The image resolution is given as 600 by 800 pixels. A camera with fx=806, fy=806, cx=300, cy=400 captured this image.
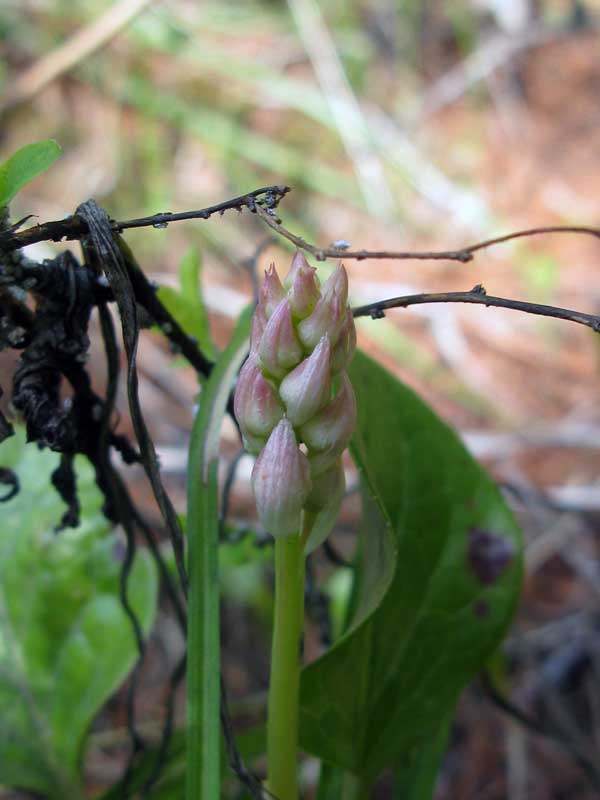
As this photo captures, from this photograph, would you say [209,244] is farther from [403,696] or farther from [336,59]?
[403,696]

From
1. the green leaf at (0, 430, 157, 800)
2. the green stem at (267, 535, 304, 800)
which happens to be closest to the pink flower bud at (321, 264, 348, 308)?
the green stem at (267, 535, 304, 800)

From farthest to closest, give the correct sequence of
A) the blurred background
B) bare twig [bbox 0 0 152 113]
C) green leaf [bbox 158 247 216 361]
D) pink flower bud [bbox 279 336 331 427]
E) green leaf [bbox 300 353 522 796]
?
1. bare twig [bbox 0 0 152 113]
2. the blurred background
3. green leaf [bbox 158 247 216 361]
4. green leaf [bbox 300 353 522 796]
5. pink flower bud [bbox 279 336 331 427]

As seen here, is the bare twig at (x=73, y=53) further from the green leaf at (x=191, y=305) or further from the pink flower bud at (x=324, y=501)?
the pink flower bud at (x=324, y=501)

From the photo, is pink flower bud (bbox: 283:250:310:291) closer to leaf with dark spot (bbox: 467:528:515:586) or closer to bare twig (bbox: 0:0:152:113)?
leaf with dark spot (bbox: 467:528:515:586)

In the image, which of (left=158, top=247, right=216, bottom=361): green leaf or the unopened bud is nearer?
the unopened bud

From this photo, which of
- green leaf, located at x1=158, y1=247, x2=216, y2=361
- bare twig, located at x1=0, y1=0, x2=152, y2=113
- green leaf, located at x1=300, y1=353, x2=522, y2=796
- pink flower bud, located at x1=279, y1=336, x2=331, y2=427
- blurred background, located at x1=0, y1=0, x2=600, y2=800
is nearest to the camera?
pink flower bud, located at x1=279, y1=336, x2=331, y2=427

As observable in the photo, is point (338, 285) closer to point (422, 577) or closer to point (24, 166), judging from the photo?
point (24, 166)


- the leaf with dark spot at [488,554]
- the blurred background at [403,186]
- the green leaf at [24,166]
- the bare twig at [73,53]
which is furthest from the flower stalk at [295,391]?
the bare twig at [73,53]
